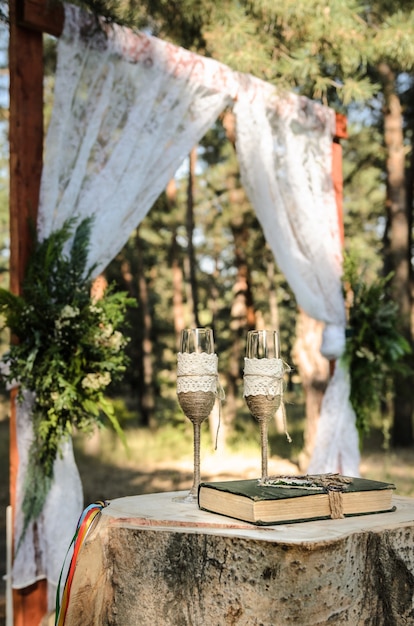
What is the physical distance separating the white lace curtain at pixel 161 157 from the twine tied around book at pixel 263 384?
174 centimetres

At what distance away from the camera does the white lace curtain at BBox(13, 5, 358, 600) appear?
3672 mm

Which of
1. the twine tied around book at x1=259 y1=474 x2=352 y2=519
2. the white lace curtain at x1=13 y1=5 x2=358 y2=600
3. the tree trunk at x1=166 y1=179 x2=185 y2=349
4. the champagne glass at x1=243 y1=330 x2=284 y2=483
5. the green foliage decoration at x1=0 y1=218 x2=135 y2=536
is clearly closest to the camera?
the twine tied around book at x1=259 y1=474 x2=352 y2=519

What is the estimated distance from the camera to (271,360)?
2.03 m

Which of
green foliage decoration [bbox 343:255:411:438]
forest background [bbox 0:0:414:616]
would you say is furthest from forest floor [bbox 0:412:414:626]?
green foliage decoration [bbox 343:255:411:438]

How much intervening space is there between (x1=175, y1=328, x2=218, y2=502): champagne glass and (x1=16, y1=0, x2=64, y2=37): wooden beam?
7.02 ft

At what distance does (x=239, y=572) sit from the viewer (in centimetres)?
173

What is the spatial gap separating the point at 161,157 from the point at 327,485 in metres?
2.63

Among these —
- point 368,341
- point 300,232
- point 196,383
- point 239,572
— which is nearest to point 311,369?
point 368,341

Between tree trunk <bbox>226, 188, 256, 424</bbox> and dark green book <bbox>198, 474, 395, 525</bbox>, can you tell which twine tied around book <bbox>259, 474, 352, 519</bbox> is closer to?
dark green book <bbox>198, 474, 395, 525</bbox>

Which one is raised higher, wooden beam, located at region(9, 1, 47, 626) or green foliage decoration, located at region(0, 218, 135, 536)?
wooden beam, located at region(9, 1, 47, 626)

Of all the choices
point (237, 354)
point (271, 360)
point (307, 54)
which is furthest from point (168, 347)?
point (271, 360)

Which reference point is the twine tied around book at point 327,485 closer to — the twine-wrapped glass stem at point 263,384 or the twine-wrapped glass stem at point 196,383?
the twine-wrapped glass stem at point 263,384

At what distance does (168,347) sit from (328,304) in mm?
12532

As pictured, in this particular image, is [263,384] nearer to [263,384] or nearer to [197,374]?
[263,384]
